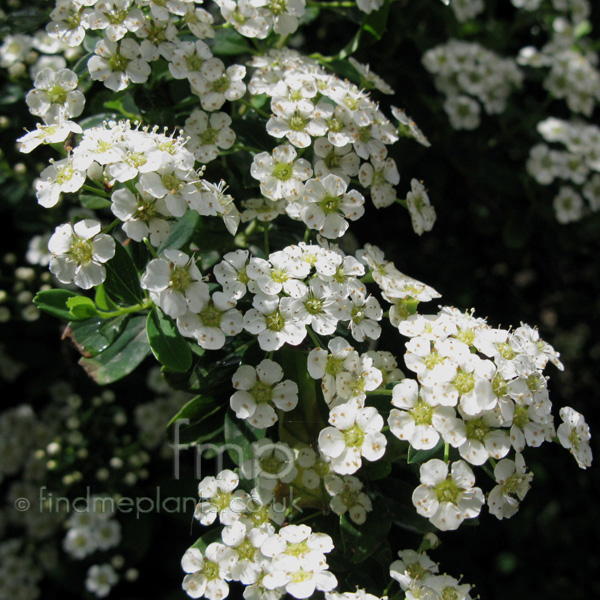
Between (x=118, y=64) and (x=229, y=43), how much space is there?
43 cm

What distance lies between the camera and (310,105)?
6.01 ft

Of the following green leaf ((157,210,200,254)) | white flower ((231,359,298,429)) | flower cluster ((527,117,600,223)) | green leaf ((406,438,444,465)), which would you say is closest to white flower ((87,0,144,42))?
green leaf ((157,210,200,254))

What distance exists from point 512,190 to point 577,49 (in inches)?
33.4

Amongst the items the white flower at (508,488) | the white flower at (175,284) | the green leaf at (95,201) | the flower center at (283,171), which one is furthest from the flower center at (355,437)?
the green leaf at (95,201)

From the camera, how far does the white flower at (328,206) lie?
5.85ft

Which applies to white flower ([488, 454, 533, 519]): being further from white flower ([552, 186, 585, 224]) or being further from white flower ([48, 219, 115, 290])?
white flower ([552, 186, 585, 224])

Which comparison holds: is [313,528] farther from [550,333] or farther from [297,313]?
[550,333]

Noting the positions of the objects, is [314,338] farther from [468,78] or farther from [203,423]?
[468,78]

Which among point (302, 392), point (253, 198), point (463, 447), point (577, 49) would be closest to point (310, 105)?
point (253, 198)

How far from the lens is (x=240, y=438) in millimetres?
1678

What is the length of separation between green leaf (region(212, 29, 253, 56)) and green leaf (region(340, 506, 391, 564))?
57.3 inches

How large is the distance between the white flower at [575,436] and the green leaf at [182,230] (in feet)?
3.58

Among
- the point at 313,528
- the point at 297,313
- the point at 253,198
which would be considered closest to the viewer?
the point at 297,313

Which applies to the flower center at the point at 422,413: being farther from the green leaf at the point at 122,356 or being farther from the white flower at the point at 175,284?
the green leaf at the point at 122,356
